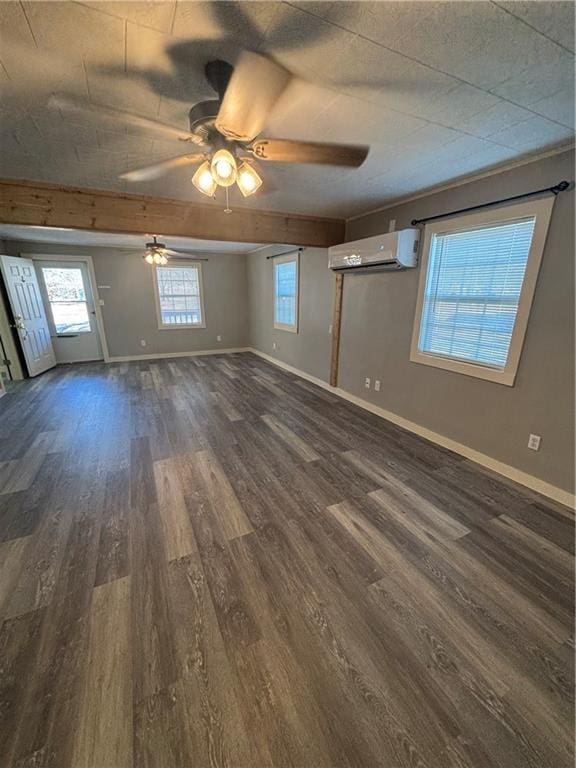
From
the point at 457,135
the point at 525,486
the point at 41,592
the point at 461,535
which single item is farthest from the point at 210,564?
the point at 457,135

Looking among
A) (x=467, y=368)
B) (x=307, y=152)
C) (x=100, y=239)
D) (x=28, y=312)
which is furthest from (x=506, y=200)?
(x=28, y=312)

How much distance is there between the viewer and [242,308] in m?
7.27

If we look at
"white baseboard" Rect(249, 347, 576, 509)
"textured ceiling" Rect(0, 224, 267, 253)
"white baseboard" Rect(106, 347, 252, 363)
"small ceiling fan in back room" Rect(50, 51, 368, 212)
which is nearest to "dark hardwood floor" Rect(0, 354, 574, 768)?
"white baseboard" Rect(249, 347, 576, 509)

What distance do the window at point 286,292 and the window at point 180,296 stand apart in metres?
2.02

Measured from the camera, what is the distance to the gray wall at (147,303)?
589cm

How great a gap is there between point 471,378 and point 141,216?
11.7 feet

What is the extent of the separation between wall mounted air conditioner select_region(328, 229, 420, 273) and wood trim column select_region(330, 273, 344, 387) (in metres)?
0.44

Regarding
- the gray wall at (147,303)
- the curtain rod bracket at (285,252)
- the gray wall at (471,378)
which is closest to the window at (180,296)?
the gray wall at (147,303)

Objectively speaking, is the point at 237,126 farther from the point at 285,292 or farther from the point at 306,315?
the point at 285,292

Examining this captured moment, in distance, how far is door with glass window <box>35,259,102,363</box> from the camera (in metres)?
5.68

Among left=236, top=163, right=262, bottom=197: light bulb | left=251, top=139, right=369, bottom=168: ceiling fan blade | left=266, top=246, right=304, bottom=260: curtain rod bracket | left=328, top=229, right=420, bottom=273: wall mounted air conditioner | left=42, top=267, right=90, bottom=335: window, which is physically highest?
left=266, top=246, right=304, bottom=260: curtain rod bracket

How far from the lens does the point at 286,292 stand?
18.3ft

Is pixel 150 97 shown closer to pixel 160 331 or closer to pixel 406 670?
pixel 406 670

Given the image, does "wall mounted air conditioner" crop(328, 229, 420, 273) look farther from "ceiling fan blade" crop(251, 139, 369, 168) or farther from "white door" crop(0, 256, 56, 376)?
"white door" crop(0, 256, 56, 376)
